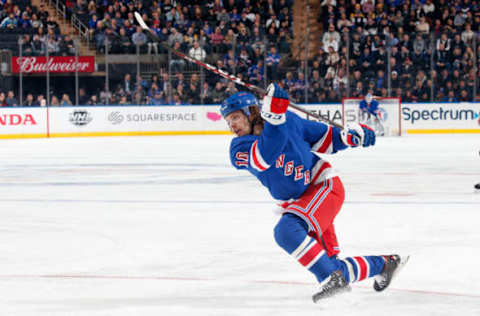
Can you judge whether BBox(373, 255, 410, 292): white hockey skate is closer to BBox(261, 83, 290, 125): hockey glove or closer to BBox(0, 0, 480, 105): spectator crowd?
BBox(261, 83, 290, 125): hockey glove

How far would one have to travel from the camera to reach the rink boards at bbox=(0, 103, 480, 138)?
1845 centimetres

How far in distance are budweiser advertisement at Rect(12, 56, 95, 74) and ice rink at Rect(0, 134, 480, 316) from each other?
8285mm

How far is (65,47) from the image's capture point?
1858 centimetres

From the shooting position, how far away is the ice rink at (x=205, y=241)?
339cm

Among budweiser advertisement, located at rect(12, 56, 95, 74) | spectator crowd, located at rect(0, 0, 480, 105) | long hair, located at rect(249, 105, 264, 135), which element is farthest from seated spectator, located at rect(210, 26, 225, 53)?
long hair, located at rect(249, 105, 264, 135)

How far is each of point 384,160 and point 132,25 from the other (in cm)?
1074

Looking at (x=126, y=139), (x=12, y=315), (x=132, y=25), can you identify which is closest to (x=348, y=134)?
(x=12, y=315)

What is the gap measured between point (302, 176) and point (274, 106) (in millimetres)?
467

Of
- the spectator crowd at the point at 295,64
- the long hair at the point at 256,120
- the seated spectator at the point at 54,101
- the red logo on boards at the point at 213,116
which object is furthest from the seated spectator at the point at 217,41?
the long hair at the point at 256,120

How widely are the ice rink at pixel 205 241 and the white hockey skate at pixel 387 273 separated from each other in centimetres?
5

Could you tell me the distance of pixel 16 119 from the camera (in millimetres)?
18172

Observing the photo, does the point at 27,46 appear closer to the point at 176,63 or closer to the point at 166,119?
the point at 176,63

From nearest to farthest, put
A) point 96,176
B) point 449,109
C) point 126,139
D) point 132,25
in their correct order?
point 96,176 → point 126,139 → point 449,109 → point 132,25

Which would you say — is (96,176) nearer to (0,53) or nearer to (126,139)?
(126,139)
